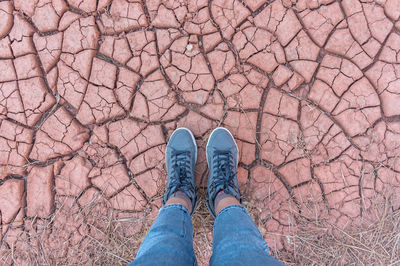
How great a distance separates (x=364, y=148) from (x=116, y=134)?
2193mm

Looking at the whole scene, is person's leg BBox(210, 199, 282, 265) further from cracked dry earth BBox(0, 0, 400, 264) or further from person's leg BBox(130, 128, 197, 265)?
cracked dry earth BBox(0, 0, 400, 264)

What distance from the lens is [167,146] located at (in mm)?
2279

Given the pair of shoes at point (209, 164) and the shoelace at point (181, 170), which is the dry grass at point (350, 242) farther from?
the shoelace at point (181, 170)

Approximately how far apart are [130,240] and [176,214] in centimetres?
74

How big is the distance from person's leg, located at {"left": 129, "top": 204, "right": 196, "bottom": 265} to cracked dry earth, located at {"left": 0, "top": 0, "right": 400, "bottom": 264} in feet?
1.71

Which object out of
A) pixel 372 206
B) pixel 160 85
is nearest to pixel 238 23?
pixel 160 85

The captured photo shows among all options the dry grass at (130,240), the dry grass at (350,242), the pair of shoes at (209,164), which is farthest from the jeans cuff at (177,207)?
the dry grass at (350,242)

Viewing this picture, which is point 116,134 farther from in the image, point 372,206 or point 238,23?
point 372,206

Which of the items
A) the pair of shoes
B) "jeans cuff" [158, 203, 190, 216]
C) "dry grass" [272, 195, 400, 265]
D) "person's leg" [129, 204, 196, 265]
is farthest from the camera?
"dry grass" [272, 195, 400, 265]

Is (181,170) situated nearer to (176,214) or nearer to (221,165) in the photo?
(221,165)

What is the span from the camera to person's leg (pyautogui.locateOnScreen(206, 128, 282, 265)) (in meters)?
1.53

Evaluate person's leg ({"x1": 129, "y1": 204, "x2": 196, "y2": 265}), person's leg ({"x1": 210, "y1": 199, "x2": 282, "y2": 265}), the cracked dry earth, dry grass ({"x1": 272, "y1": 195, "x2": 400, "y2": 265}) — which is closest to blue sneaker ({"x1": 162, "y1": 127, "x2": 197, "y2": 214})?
the cracked dry earth

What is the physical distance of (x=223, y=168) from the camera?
2.21 meters

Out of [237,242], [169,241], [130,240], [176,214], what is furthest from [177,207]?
[130,240]
